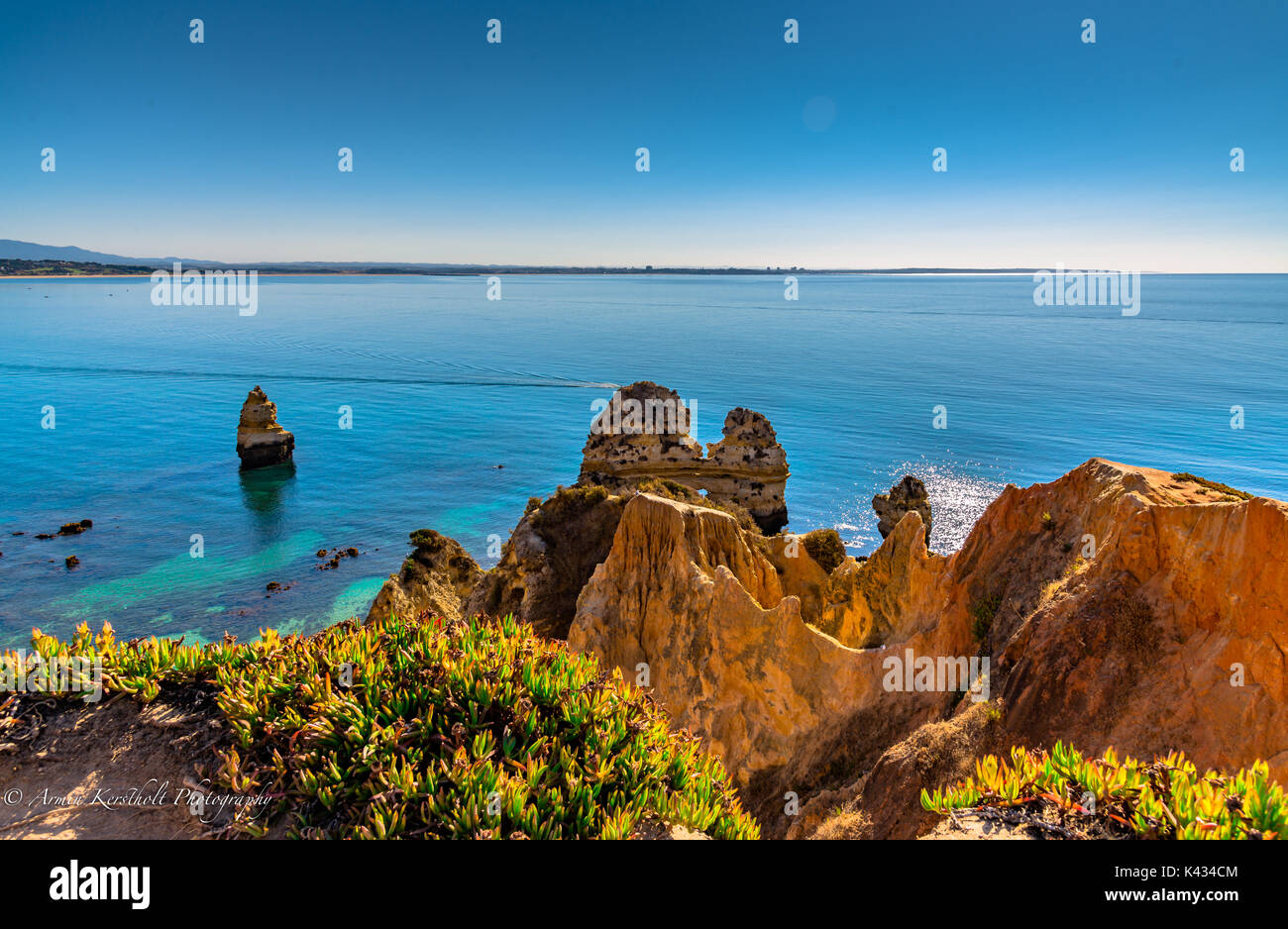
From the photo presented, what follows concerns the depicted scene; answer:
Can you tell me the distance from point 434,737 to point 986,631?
15116mm

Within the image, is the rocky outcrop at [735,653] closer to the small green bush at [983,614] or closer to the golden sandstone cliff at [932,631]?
the golden sandstone cliff at [932,631]

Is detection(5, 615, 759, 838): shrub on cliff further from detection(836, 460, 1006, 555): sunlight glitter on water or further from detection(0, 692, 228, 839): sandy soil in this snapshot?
detection(836, 460, 1006, 555): sunlight glitter on water

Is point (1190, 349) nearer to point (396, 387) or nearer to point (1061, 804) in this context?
point (396, 387)

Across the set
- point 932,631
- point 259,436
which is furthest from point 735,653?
point 259,436

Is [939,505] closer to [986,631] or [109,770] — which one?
[986,631]

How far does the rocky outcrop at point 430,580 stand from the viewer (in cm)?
3272

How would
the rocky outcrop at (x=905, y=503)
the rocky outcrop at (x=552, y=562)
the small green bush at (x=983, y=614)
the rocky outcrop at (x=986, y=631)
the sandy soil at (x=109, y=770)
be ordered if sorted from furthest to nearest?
the rocky outcrop at (x=905, y=503) → the rocky outcrop at (x=552, y=562) → the small green bush at (x=983, y=614) → the rocky outcrop at (x=986, y=631) → the sandy soil at (x=109, y=770)

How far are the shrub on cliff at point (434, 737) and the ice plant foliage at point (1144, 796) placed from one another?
2.85 m

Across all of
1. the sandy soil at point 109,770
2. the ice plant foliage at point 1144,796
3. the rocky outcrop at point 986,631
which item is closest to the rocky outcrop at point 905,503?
the rocky outcrop at point 986,631

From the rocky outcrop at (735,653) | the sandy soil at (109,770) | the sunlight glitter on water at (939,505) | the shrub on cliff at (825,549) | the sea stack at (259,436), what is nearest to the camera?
the sandy soil at (109,770)

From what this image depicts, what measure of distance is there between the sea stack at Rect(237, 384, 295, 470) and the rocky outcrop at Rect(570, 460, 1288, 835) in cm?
A: 7532
